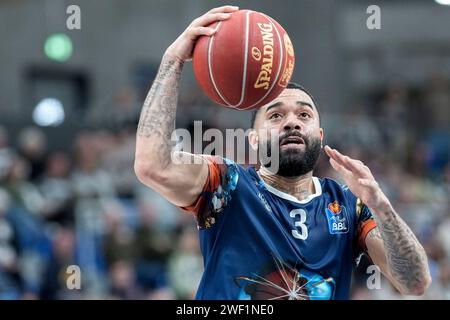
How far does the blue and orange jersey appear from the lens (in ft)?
16.9

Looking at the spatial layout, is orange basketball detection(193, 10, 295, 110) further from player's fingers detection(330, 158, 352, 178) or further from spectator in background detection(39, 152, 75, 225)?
spectator in background detection(39, 152, 75, 225)

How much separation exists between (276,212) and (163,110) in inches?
38.2

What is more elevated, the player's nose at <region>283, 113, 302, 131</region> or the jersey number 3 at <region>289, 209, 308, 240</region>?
the player's nose at <region>283, 113, 302, 131</region>

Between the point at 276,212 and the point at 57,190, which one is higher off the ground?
the point at 276,212

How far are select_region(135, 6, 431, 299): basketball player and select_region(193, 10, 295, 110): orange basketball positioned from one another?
9cm

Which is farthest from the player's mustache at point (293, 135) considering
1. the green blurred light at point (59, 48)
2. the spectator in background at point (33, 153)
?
the green blurred light at point (59, 48)

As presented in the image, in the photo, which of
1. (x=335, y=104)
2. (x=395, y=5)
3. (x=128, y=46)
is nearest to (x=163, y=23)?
(x=128, y=46)

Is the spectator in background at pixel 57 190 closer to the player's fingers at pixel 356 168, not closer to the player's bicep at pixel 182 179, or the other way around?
the player's bicep at pixel 182 179

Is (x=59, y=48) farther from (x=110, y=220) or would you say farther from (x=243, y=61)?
(x=243, y=61)

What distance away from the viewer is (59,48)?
18359mm

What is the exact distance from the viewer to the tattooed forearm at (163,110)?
495 centimetres

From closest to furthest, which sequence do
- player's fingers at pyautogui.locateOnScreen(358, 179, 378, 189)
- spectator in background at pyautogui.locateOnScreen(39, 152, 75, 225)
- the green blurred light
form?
player's fingers at pyautogui.locateOnScreen(358, 179, 378, 189), spectator in background at pyautogui.locateOnScreen(39, 152, 75, 225), the green blurred light

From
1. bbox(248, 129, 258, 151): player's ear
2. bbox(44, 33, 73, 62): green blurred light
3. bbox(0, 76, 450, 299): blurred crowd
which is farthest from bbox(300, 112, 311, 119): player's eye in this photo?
bbox(44, 33, 73, 62): green blurred light

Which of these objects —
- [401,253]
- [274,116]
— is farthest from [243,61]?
[401,253]
